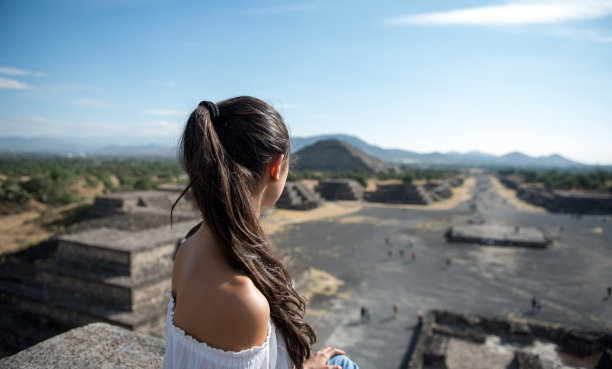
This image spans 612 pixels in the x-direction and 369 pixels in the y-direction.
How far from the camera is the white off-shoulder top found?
39.7 inches

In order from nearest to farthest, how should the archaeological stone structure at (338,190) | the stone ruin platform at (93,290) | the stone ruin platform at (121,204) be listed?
1. the stone ruin platform at (93,290)
2. the stone ruin platform at (121,204)
3. the archaeological stone structure at (338,190)

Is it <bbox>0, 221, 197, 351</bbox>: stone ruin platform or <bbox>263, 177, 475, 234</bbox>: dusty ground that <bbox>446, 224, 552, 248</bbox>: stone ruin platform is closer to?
<bbox>263, 177, 475, 234</bbox>: dusty ground

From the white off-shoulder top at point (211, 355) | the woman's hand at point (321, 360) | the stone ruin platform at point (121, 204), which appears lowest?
the stone ruin platform at point (121, 204)

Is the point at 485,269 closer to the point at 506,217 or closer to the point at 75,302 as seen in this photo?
the point at 75,302


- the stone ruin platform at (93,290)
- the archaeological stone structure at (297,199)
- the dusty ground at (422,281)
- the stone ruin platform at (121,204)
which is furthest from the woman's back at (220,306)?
the archaeological stone structure at (297,199)

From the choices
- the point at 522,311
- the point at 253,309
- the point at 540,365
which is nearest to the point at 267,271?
the point at 253,309

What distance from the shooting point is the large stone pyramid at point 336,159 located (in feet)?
255

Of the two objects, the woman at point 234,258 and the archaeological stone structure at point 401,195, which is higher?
the woman at point 234,258

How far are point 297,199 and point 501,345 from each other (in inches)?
925

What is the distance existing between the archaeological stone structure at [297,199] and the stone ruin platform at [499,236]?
13.0 meters

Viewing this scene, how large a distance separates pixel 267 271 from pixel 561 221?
36508 mm

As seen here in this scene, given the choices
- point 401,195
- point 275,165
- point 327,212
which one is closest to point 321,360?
point 275,165

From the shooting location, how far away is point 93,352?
6.72 ft

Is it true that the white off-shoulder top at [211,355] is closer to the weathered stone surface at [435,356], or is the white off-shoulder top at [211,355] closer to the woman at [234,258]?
the woman at [234,258]
